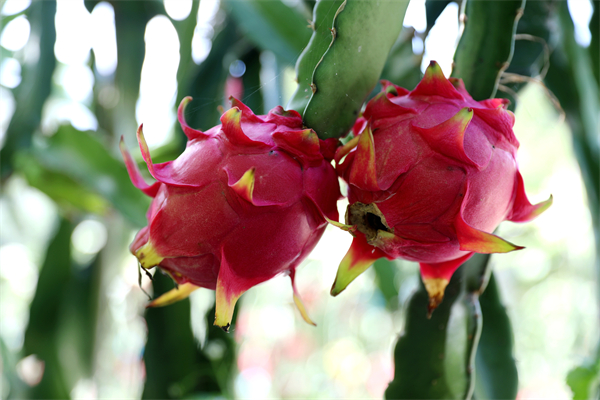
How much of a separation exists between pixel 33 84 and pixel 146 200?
0.43m

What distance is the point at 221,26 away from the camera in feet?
3.24

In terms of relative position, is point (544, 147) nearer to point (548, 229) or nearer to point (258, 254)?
point (548, 229)

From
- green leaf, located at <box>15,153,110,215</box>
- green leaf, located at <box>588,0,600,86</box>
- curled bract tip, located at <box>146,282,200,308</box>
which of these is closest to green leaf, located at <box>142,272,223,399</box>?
green leaf, located at <box>15,153,110,215</box>

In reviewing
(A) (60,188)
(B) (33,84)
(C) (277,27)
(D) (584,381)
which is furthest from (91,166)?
(D) (584,381)

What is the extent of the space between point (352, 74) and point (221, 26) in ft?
2.37

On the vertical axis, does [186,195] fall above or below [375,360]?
above

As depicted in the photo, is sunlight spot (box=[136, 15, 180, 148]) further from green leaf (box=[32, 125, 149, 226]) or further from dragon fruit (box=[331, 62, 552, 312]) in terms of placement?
dragon fruit (box=[331, 62, 552, 312])

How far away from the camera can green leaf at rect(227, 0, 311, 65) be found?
0.69 metres

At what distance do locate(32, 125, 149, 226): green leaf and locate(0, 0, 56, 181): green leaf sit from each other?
59mm

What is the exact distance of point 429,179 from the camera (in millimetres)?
300

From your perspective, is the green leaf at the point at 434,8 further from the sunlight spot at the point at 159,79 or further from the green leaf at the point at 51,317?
the green leaf at the point at 51,317

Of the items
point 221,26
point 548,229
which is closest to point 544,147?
point 548,229

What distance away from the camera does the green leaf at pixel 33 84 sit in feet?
2.94

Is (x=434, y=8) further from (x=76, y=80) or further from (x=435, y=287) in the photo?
(x=76, y=80)
